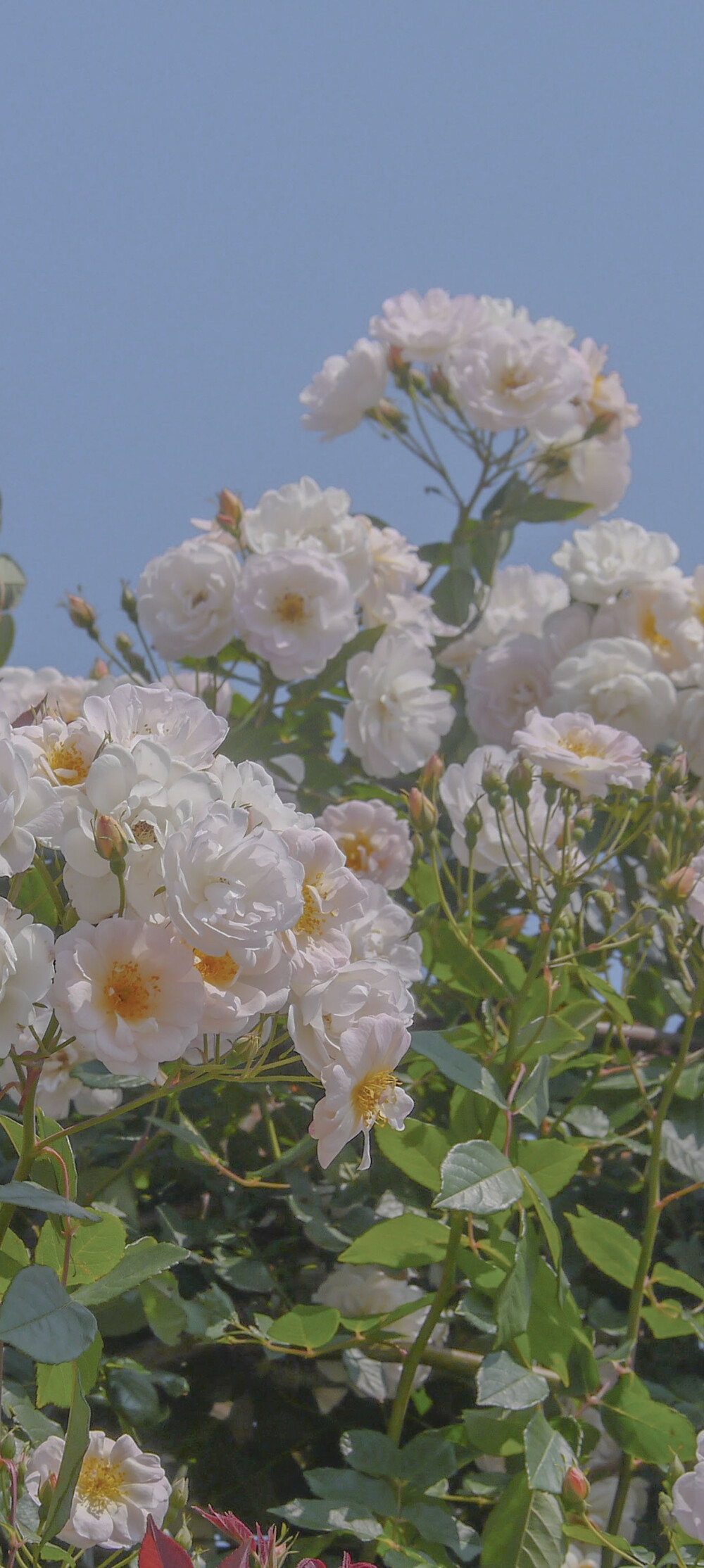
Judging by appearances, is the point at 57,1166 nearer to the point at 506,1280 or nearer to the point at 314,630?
the point at 506,1280

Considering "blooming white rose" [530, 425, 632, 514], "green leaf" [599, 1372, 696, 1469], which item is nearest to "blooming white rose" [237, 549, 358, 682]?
"blooming white rose" [530, 425, 632, 514]

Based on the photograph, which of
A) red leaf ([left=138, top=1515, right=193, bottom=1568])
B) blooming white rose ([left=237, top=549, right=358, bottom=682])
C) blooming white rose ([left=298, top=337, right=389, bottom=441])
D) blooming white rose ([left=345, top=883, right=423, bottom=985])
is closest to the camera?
red leaf ([left=138, top=1515, right=193, bottom=1568])

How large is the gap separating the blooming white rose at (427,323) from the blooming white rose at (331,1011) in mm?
1270

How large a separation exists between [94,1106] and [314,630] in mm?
597

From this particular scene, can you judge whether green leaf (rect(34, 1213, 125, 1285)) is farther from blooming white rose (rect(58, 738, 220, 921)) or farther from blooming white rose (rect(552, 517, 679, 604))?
blooming white rose (rect(552, 517, 679, 604))

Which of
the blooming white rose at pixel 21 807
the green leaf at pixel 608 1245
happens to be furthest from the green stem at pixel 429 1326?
the blooming white rose at pixel 21 807

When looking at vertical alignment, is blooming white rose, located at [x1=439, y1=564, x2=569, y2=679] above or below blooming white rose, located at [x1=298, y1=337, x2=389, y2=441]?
below

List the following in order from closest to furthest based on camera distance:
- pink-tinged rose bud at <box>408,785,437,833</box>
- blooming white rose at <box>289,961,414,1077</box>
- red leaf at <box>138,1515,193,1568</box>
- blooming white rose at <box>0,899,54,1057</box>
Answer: red leaf at <box>138,1515,193,1568</box>, blooming white rose at <box>0,899,54,1057</box>, blooming white rose at <box>289,961,414,1077</box>, pink-tinged rose bud at <box>408,785,437,833</box>

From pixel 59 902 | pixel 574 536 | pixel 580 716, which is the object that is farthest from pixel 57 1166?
pixel 574 536

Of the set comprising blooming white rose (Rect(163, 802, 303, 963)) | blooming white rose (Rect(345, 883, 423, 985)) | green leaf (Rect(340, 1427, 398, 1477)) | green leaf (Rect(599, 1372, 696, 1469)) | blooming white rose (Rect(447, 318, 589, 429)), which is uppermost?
blooming white rose (Rect(447, 318, 589, 429))

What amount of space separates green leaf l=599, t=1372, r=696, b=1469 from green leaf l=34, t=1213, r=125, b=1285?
0.49 metres

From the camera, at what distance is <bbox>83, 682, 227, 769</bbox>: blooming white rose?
838 millimetres

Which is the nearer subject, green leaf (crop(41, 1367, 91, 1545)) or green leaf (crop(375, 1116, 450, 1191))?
green leaf (crop(41, 1367, 91, 1545))

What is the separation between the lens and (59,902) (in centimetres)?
87
